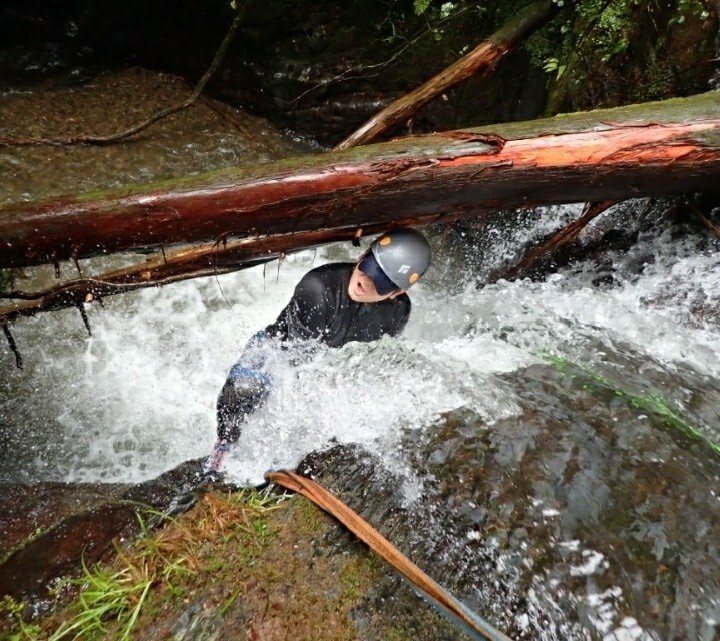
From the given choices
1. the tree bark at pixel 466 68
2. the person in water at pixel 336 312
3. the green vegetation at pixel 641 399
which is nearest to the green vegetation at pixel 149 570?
the person in water at pixel 336 312

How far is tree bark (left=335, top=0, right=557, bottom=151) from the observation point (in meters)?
4.07

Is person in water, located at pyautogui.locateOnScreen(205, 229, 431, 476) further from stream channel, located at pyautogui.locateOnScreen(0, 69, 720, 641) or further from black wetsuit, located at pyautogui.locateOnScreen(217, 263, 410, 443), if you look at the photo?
stream channel, located at pyautogui.locateOnScreen(0, 69, 720, 641)

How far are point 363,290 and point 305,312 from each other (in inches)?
16.6

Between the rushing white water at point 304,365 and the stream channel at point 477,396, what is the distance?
0.02 meters

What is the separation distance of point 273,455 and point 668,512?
2.02m

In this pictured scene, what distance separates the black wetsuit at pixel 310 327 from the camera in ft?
10.4

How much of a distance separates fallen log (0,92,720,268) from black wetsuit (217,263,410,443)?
1.15ft

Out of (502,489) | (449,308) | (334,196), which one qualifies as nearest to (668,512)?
(502,489)

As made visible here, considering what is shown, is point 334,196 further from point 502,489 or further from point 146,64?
point 146,64

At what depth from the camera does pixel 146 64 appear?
7250mm

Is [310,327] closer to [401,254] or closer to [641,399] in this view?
[401,254]

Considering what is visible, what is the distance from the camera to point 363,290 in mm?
3340

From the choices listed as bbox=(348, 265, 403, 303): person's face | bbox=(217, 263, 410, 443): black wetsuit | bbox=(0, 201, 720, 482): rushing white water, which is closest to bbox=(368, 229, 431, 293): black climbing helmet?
bbox=(348, 265, 403, 303): person's face

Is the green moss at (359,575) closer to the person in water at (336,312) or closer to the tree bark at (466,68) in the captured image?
the person in water at (336,312)
